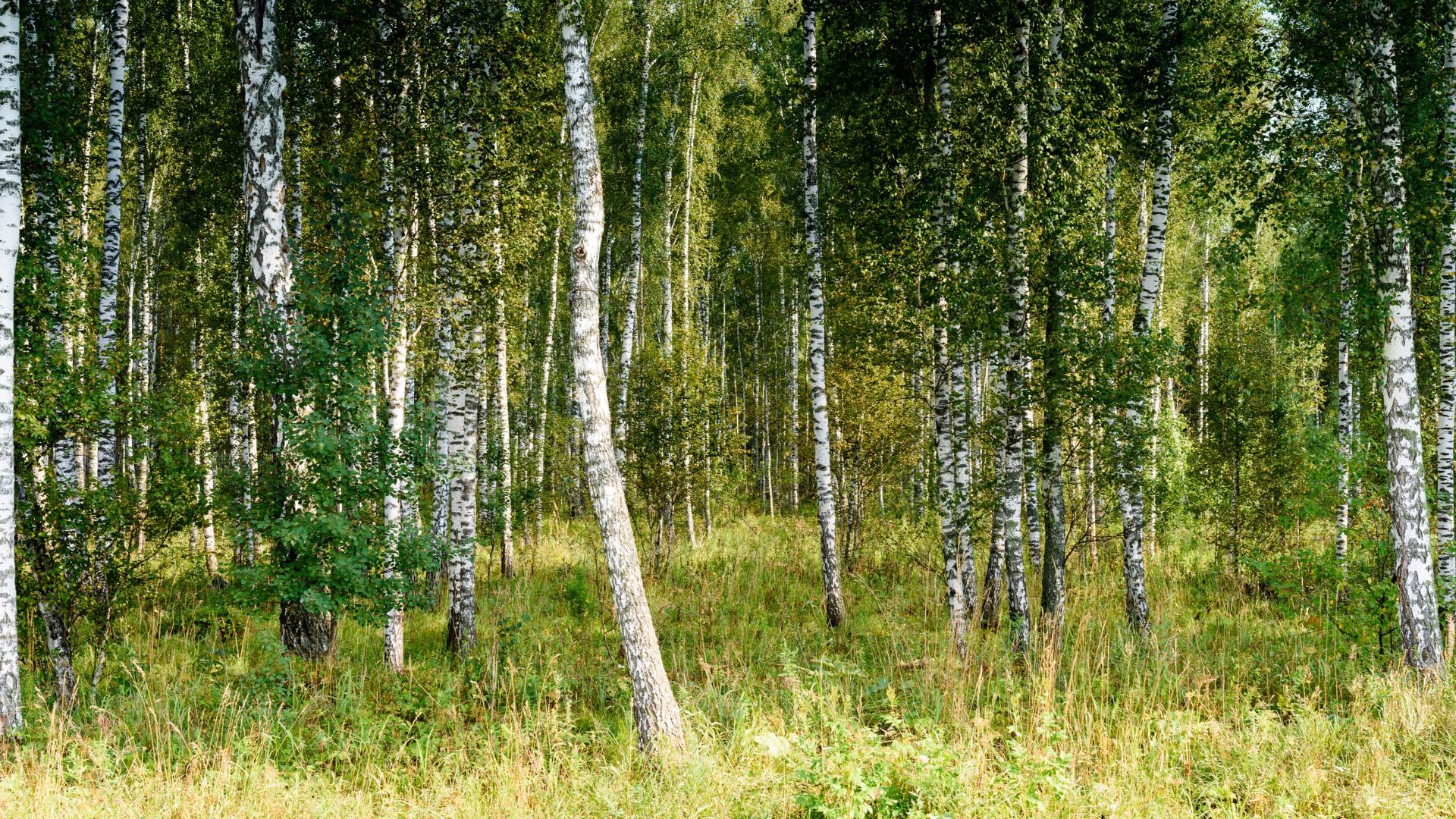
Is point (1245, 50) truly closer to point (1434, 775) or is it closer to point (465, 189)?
point (1434, 775)

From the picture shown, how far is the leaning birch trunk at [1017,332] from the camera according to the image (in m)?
Result: 7.11

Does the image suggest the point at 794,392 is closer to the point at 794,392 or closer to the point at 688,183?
the point at 794,392

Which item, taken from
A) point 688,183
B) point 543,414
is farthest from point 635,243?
point 543,414

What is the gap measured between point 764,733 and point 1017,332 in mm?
4873

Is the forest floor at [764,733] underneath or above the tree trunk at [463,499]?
underneath

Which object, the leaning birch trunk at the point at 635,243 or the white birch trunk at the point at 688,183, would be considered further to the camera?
the white birch trunk at the point at 688,183

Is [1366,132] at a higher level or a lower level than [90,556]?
higher

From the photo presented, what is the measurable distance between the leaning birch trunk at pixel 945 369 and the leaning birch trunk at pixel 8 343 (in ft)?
25.6

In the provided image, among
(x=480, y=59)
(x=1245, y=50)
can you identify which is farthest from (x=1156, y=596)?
(x=480, y=59)

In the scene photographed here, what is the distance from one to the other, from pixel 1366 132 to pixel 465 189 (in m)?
8.62

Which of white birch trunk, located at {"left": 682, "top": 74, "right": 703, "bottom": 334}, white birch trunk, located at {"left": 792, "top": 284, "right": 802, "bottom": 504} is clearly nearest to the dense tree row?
white birch trunk, located at {"left": 682, "top": 74, "right": 703, "bottom": 334}

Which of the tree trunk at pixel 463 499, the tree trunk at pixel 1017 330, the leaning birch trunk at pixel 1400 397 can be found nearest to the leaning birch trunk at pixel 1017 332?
the tree trunk at pixel 1017 330

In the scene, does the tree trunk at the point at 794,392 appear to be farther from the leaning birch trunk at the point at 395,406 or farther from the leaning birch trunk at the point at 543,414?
the leaning birch trunk at the point at 395,406

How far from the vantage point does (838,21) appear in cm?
Answer: 935
